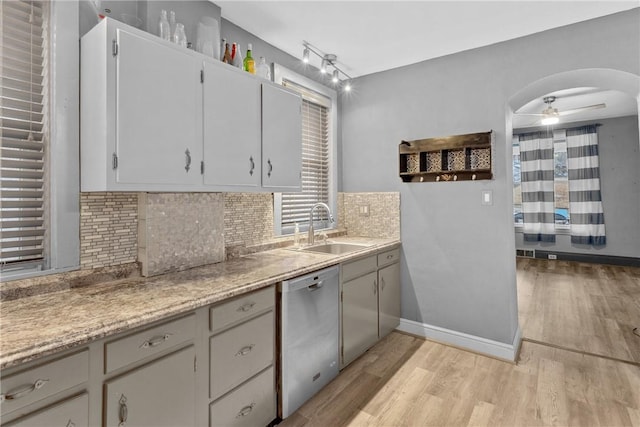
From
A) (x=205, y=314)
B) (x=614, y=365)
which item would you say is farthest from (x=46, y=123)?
(x=614, y=365)

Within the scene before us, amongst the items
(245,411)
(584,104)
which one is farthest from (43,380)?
(584,104)

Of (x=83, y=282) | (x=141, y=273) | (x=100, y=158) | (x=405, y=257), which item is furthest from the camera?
(x=405, y=257)

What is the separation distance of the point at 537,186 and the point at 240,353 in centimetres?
723

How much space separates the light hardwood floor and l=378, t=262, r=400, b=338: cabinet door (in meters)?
0.23

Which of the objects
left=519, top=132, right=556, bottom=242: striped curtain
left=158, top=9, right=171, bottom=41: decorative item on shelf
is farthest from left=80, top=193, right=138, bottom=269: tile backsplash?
left=519, top=132, right=556, bottom=242: striped curtain

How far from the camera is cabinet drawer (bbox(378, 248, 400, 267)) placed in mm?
3027

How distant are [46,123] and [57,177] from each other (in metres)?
0.27

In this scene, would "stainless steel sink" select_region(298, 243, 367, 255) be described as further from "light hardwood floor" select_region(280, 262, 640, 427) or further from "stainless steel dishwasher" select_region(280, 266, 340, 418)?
"light hardwood floor" select_region(280, 262, 640, 427)

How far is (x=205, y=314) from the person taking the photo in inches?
60.6

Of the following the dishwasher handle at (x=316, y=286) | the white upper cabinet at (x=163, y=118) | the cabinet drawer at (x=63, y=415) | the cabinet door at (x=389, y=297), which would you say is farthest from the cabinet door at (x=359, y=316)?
the cabinet drawer at (x=63, y=415)

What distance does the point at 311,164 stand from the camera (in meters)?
3.44

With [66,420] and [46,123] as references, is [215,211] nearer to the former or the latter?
[46,123]

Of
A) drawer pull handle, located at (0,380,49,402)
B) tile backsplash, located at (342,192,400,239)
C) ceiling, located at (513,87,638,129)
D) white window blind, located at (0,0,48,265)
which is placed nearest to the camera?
drawer pull handle, located at (0,380,49,402)

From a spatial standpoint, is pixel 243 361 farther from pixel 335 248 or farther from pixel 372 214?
pixel 372 214
